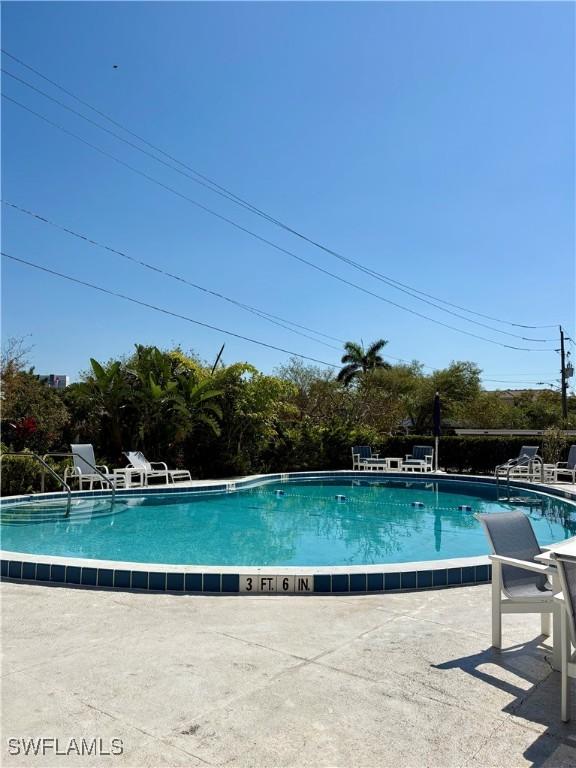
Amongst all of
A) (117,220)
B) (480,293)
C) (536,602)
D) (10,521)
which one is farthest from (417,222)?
(536,602)

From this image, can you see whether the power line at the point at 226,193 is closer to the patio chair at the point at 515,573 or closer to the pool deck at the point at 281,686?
the pool deck at the point at 281,686

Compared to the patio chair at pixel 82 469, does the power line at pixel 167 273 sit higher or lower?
higher

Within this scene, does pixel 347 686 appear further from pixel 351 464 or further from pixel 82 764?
pixel 351 464

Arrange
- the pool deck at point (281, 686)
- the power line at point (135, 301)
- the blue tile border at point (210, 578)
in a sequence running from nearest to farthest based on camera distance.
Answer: the pool deck at point (281, 686)
the blue tile border at point (210, 578)
the power line at point (135, 301)

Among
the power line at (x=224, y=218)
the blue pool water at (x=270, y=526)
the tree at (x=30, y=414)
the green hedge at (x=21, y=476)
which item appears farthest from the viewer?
the tree at (x=30, y=414)

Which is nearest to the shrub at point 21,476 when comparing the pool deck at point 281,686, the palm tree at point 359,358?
the pool deck at point 281,686

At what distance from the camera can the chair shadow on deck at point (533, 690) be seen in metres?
2.69

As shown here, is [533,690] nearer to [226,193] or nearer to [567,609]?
[567,609]

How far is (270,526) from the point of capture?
36.0 feet

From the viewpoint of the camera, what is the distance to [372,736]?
9.13 feet

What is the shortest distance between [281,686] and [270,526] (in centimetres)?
772

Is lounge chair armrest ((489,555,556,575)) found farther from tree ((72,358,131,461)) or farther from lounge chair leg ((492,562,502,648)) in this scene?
tree ((72,358,131,461))

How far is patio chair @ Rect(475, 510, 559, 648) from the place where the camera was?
3965 millimetres

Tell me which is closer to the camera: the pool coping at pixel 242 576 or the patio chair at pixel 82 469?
the pool coping at pixel 242 576
